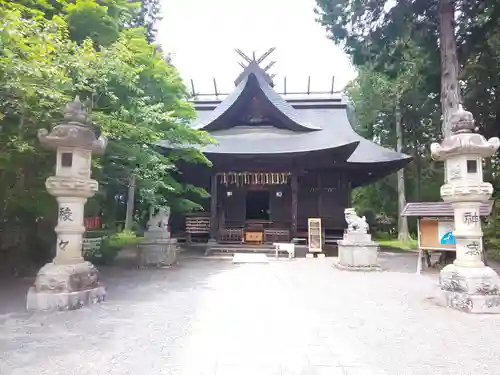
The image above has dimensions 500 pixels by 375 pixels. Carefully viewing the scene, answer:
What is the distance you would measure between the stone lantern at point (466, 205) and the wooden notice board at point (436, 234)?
2709 mm

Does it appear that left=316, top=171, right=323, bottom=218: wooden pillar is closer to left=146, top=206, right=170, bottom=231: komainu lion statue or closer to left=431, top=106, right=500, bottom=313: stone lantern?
left=146, top=206, right=170, bottom=231: komainu lion statue

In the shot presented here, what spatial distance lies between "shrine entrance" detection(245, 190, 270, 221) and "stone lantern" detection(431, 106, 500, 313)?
1162 centimetres

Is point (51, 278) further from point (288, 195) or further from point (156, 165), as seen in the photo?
point (288, 195)

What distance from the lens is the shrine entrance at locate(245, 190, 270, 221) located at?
16875 mm

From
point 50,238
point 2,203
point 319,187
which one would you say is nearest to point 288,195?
point 319,187

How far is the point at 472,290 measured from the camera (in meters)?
4.94

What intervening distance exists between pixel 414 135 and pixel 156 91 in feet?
63.0

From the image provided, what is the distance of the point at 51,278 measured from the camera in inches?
193

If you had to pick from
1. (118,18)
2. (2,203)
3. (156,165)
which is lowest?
(2,203)

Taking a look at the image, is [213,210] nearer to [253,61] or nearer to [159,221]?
[159,221]

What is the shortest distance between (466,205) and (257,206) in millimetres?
12496

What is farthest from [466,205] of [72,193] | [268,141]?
[268,141]

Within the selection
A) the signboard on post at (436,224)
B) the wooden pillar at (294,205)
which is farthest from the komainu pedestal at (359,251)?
the wooden pillar at (294,205)

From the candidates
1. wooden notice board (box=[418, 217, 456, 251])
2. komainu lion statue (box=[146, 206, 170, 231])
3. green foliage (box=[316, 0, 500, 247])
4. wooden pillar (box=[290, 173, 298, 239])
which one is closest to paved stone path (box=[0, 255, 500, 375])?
wooden notice board (box=[418, 217, 456, 251])
